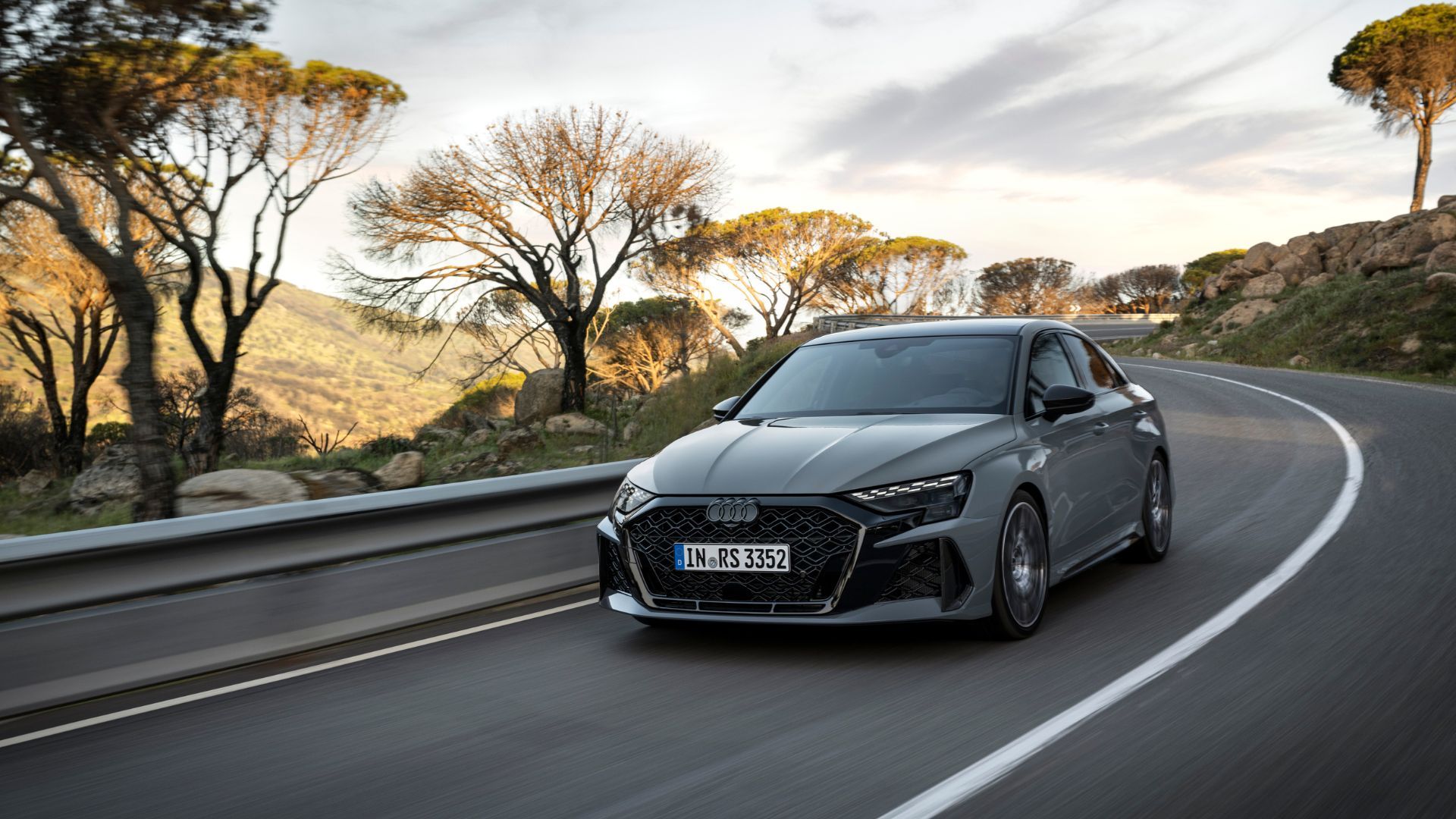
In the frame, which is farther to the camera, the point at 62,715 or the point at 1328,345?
the point at 1328,345

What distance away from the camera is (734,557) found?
532 cm

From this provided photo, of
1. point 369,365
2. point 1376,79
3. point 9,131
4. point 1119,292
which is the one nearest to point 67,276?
point 9,131

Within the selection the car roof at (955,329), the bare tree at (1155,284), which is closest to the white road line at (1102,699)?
the car roof at (955,329)

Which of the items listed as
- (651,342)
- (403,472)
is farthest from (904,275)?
(403,472)

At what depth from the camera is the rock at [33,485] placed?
75.5 feet

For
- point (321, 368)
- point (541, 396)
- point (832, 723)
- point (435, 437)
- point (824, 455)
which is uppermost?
point (321, 368)

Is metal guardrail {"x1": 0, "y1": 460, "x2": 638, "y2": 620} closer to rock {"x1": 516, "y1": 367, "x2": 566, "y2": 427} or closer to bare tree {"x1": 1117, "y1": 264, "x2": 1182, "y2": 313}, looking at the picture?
rock {"x1": 516, "y1": 367, "x2": 566, "y2": 427}

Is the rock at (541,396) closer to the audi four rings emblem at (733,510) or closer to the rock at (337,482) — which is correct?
the rock at (337,482)

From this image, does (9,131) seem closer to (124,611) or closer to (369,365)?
(124,611)

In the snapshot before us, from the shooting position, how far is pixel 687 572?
5449 mm

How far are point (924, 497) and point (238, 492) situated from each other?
35.3 ft

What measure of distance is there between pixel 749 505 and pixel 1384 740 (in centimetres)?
249

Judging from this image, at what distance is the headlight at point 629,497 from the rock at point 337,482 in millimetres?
8371

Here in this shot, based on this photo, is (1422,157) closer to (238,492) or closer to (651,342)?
(651,342)
